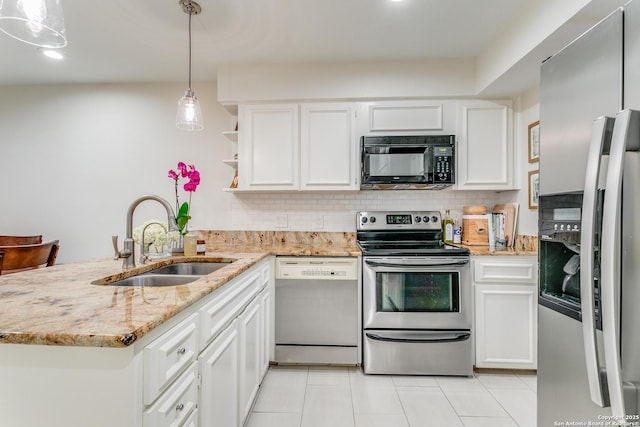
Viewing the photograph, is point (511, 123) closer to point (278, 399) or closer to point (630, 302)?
point (630, 302)

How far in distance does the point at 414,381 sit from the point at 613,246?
1.88 meters

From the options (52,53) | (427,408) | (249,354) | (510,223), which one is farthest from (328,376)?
(52,53)

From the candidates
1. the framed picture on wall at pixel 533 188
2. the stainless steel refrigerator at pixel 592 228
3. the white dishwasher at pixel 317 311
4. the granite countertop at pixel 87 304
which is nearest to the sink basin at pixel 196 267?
the granite countertop at pixel 87 304

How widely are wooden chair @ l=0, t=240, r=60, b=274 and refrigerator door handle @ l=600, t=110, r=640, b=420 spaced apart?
110 inches

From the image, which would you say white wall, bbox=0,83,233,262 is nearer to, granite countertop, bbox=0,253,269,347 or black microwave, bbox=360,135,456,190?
black microwave, bbox=360,135,456,190

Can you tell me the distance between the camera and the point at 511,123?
265 centimetres

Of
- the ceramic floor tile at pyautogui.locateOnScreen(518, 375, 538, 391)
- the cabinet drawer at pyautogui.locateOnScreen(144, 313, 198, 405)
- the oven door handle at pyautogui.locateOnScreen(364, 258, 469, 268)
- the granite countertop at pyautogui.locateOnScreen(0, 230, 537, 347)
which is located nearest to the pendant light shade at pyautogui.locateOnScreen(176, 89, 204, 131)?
the granite countertop at pyautogui.locateOnScreen(0, 230, 537, 347)

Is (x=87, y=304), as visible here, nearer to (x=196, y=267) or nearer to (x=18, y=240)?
(x=196, y=267)

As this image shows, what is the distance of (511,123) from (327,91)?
5.02 feet

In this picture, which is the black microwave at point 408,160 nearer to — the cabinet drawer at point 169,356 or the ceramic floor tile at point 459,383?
the ceramic floor tile at point 459,383

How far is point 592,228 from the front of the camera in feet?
2.52

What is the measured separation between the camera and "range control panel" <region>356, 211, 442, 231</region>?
285 centimetres

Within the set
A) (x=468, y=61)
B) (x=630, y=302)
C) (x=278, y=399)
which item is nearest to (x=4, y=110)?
(x=278, y=399)

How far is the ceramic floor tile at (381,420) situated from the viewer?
1791 mm
